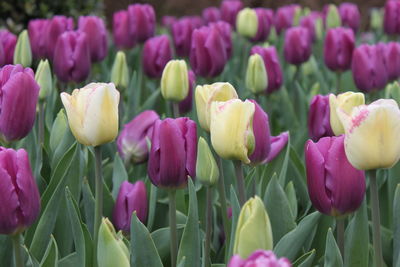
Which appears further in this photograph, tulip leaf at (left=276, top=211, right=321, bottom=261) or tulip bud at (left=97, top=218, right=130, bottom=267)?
tulip leaf at (left=276, top=211, right=321, bottom=261)

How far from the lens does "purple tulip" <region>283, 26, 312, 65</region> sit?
2654 millimetres

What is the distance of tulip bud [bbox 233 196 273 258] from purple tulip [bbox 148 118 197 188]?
39 cm

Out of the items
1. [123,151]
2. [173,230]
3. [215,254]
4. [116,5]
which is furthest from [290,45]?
[116,5]

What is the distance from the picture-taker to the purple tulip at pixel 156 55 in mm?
2449

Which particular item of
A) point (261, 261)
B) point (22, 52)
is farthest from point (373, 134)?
point (22, 52)

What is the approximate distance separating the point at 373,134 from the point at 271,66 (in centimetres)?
124

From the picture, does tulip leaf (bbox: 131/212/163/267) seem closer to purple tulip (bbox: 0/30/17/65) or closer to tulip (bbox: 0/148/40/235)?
tulip (bbox: 0/148/40/235)

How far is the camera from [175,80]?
5.74 feet

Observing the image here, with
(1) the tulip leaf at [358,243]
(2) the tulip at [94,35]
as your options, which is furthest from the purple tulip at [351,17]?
(1) the tulip leaf at [358,243]

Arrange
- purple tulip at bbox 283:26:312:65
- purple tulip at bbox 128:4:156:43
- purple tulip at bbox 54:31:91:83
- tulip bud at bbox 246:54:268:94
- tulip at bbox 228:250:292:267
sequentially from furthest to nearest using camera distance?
purple tulip at bbox 128:4:156:43 → purple tulip at bbox 283:26:312:65 → purple tulip at bbox 54:31:91:83 → tulip bud at bbox 246:54:268:94 → tulip at bbox 228:250:292:267

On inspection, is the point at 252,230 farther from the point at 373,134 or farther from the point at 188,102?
the point at 188,102

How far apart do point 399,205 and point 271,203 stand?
231 millimetres

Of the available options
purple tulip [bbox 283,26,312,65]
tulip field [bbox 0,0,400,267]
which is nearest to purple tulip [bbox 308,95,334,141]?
tulip field [bbox 0,0,400,267]

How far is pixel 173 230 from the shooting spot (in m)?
1.32
